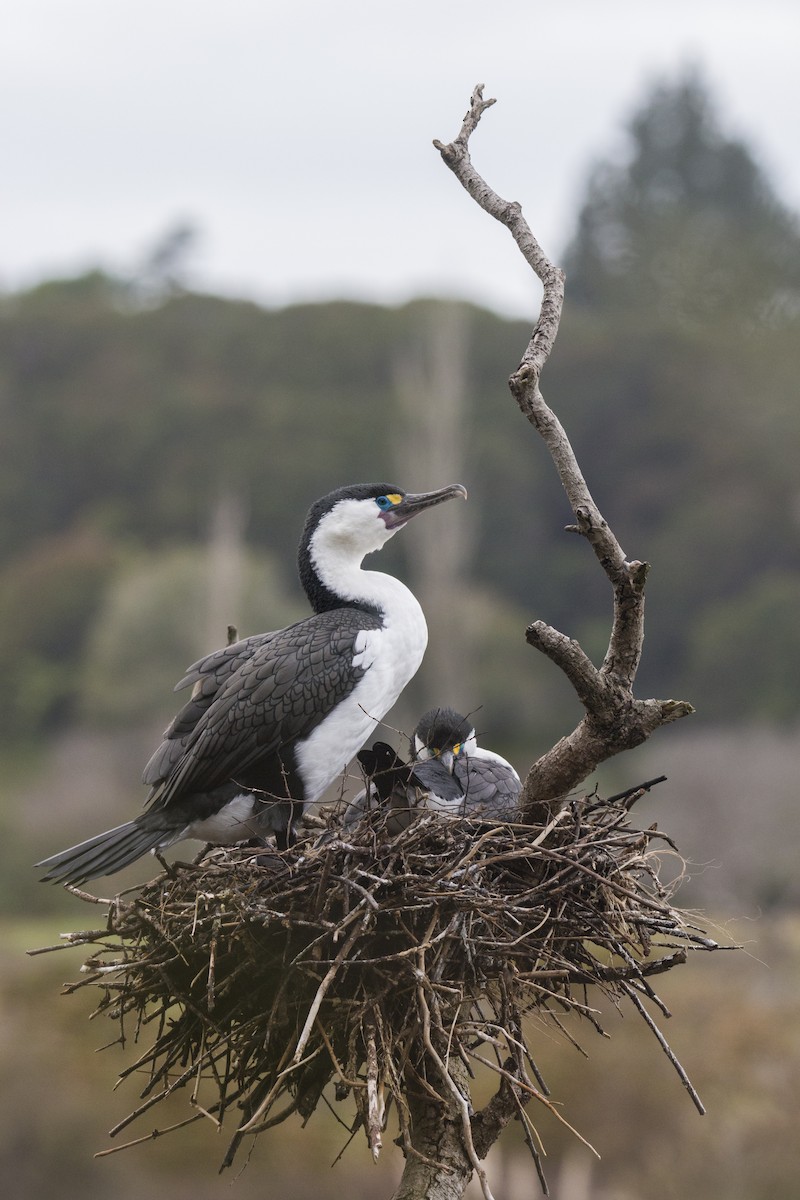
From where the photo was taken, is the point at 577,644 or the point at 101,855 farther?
the point at 101,855

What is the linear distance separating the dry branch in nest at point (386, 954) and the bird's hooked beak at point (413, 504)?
1239 mm

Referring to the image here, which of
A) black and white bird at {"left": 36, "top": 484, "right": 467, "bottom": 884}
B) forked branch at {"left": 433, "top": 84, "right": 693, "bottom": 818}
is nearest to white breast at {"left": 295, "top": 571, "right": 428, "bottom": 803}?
black and white bird at {"left": 36, "top": 484, "right": 467, "bottom": 884}

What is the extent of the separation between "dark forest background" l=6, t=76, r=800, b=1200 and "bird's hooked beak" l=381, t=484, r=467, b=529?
1915 centimetres

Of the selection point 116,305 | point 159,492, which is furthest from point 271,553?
point 116,305

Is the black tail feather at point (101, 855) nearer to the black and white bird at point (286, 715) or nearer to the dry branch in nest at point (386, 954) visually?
the black and white bird at point (286, 715)

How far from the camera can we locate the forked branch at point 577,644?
4.29 meters

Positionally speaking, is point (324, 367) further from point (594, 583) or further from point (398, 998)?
point (398, 998)

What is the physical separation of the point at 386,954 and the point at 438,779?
1.22 metres

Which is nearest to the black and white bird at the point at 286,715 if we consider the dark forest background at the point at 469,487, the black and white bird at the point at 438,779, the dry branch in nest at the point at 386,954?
the black and white bird at the point at 438,779

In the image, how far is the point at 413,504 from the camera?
5.91 m

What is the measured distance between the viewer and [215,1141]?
18453 millimetres

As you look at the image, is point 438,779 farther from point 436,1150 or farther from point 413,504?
point 436,1150

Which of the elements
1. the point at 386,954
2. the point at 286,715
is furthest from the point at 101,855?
the point at 386,954

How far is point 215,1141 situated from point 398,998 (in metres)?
14.8
